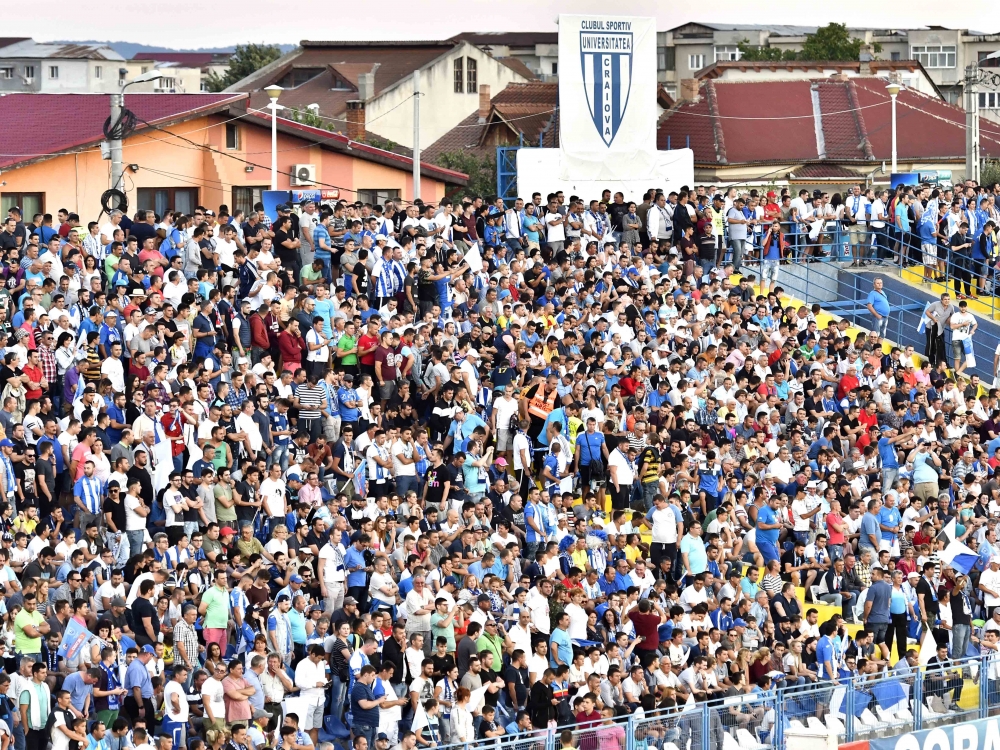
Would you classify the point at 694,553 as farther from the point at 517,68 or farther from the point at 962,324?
the point at 517,68

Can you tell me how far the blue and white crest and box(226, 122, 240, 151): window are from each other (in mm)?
10344

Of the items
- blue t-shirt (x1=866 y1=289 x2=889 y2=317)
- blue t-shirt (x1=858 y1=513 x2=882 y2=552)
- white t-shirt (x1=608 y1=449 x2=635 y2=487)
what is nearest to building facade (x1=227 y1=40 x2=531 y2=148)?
blue t-shirt (x1=866 y1=289 x2=889 y2=317)

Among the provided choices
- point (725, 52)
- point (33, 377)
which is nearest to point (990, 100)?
point (725, 52)

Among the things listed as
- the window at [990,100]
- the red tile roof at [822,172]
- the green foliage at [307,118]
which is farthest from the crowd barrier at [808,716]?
the window at [990,100]

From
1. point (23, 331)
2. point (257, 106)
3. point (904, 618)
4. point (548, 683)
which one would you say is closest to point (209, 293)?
point (23, 331)

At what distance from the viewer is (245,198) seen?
132 ft

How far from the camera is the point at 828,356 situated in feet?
87.1

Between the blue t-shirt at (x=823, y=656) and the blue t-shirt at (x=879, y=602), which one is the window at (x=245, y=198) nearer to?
the blue t-shirt at (x=879, y=602)

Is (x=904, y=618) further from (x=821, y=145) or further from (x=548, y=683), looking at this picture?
(x=821, y=145)

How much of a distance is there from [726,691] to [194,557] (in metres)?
5.52

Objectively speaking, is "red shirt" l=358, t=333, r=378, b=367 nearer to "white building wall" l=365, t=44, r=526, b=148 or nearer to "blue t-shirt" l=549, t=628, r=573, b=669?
"blue t-shirt" l=549, t=628, r=573, b=669

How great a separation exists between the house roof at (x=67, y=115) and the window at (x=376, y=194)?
4319 mm

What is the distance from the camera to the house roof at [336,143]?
1575 inches

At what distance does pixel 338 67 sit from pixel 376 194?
35.8 metres
